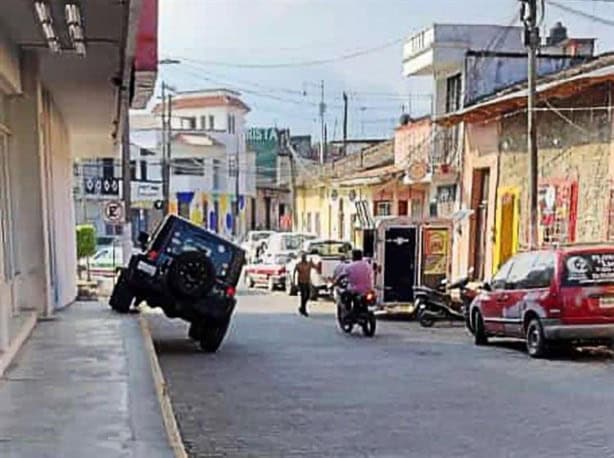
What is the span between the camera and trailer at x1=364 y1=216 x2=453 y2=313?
76.5 ft

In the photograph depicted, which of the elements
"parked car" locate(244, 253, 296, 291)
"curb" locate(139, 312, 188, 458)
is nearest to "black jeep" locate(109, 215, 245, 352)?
"curb" locate(139, 312, 188, 458)

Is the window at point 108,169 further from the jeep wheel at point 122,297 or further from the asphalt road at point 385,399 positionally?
the jeep wheel at point 122,297

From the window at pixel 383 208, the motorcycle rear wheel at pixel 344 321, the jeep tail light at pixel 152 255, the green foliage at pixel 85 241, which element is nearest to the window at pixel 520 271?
the motorcycle rear wheel at pixel 344 321

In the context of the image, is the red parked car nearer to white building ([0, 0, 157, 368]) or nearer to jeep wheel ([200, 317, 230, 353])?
jeep wheel ([200, 317, 230, 353])

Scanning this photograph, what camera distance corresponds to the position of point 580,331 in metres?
14.1

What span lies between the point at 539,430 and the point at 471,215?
17333 mm

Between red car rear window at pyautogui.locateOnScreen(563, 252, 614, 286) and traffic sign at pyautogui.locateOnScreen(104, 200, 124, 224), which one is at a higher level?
traffic sign at pyautogui.locateOnScreen(104, 200, 124, 224)

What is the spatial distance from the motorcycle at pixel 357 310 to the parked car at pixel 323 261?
7.67 m

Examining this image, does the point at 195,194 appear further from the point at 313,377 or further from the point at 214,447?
the point at 214,447

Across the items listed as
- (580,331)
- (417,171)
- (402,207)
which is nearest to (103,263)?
(402,207)

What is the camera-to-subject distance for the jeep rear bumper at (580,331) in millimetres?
14086

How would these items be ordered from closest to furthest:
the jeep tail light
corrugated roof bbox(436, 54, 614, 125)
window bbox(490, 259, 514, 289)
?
the jeep tail light
window bbox(490, 259, 514, 289)
corrugated roof bbox(436, 54, 614, 125)

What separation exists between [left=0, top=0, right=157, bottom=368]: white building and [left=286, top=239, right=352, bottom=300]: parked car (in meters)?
10.1

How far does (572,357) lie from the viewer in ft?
47.6
